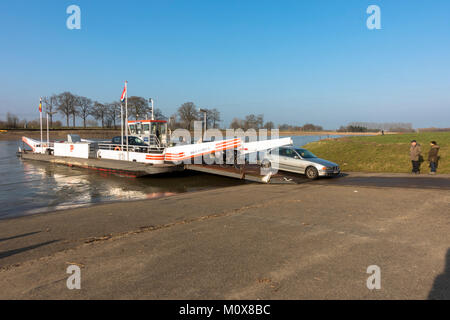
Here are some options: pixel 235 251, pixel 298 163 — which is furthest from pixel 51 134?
pixel 235 251

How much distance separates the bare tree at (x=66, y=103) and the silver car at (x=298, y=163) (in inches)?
3494

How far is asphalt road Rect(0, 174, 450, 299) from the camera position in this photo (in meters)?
3.68

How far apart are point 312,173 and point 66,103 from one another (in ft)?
301

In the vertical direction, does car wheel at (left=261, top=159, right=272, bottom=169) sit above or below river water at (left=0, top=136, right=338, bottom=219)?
above

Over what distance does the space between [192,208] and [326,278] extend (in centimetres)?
525

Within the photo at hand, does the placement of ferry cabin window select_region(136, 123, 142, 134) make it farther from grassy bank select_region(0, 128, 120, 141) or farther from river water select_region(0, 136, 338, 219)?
grassy bank select_region(0, 128, 120, 141)

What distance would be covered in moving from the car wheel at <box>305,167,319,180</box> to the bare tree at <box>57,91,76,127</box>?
91.2 meters

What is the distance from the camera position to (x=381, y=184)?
41.0ft

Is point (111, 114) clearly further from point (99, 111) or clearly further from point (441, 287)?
point (441, 287)

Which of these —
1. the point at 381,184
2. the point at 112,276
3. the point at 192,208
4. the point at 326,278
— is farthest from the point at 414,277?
the point at 381,184

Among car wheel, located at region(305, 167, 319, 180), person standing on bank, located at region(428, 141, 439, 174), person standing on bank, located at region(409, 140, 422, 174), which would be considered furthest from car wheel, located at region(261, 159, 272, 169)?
person standing on bank, located at region(428, 141, 439, 174)

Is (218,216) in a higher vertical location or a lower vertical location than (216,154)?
lower

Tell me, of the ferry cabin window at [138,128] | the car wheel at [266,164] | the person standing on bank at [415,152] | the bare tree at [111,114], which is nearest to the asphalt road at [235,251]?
the car wheel at [266,164]
